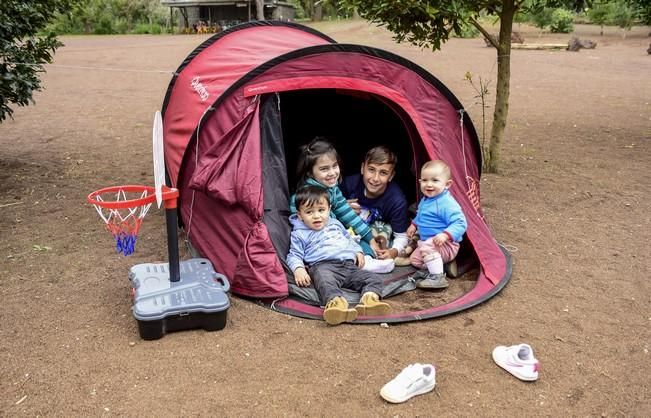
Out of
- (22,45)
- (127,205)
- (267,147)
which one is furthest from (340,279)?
(22,45)

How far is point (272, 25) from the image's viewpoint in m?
5.79

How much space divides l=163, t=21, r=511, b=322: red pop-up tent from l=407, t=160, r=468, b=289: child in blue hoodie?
196mm

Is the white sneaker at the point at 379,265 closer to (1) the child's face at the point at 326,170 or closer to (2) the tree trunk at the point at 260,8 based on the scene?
(1) the child's face at the point at 326,170

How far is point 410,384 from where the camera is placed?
3072 millimetres

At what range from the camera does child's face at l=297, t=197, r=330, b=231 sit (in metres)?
4.27

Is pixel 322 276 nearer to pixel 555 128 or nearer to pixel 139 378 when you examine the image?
pixel 139 378

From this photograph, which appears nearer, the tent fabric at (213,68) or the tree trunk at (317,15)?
the tent fabric at (213,68)

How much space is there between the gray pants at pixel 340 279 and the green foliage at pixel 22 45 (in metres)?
3.74

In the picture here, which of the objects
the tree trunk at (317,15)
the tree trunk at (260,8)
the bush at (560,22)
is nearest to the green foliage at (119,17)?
the tree trunk at (260,8)

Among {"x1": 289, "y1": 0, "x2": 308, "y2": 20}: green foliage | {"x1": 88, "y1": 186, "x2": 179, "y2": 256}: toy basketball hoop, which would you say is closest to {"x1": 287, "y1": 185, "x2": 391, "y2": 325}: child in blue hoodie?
{"x1": 88, "y1": 186, "x2": 179, "y2": 256}: toy basketball hoop

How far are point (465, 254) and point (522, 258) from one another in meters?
0.52

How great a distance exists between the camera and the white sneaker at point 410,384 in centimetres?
304

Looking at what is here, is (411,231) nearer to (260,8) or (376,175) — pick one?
(376,175)

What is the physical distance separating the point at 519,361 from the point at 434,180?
1496mm
